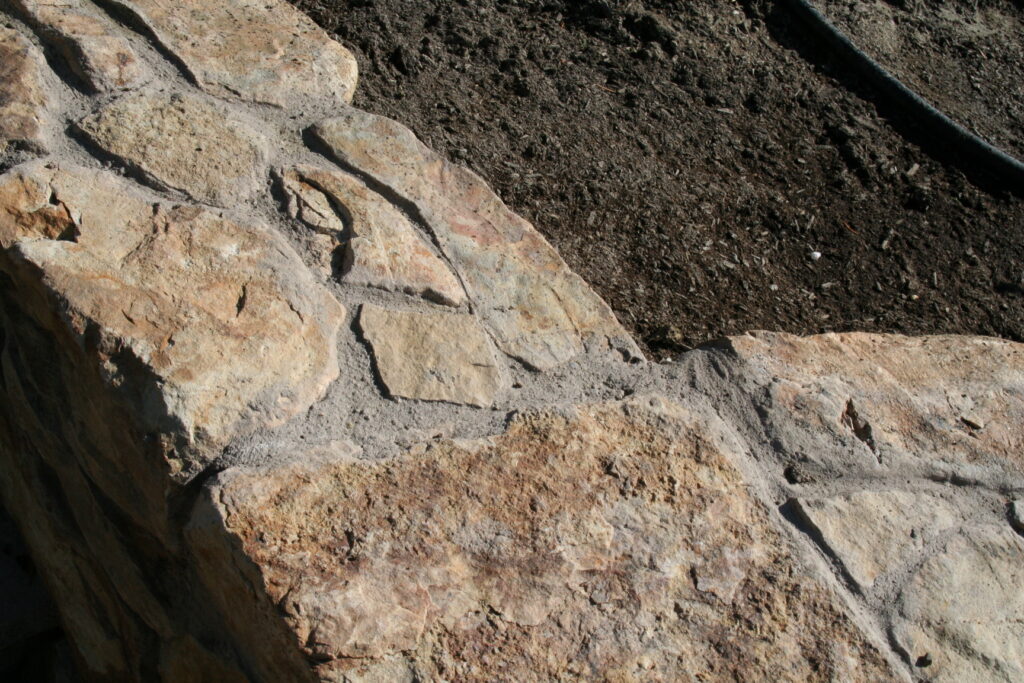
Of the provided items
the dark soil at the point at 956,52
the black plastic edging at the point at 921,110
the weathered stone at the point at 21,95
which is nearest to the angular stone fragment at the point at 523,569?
the weathered stone at the point at 21,95

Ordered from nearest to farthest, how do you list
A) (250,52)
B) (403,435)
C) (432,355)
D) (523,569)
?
Answer: (523,569) < (403,435) < (432,355) < (250,52)

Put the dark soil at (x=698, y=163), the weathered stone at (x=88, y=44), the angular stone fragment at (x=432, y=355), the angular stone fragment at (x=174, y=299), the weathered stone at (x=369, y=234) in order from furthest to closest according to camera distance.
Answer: the dark soil at (x=698, y=163) < the weathered stone at (x=88, y=44) < the weathered stone at (x=369, y=234) < the angular stone fragment at (x=432, y=355) < the angular stone fragment at (x=174, y=299)

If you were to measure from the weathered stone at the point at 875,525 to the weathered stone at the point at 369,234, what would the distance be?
637 mm

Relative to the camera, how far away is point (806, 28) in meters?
2.92

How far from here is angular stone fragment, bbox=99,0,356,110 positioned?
1956 millimetres

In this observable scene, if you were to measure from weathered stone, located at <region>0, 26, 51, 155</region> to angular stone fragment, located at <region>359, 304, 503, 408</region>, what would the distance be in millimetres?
664

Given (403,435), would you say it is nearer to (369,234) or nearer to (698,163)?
(369,234)

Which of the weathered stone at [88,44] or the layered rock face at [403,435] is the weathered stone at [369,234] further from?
the weathered stone at [88,44]

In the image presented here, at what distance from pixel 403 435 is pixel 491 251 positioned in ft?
1.46

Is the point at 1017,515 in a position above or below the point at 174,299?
above

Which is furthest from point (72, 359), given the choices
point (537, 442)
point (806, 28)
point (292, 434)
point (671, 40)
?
point (806, 28)

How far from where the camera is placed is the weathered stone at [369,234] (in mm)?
1627

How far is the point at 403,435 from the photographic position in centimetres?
141

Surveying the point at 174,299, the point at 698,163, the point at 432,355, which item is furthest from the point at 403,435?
the point at 698,163
